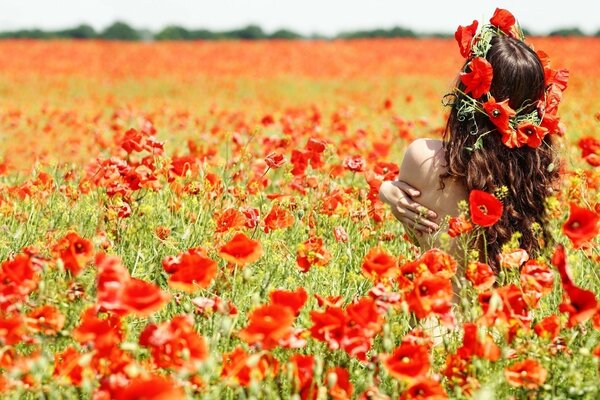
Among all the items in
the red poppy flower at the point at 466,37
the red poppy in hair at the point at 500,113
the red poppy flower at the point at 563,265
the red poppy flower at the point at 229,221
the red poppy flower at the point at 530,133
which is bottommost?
the red poppy flower at the point at 229,221

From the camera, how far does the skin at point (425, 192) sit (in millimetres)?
3031

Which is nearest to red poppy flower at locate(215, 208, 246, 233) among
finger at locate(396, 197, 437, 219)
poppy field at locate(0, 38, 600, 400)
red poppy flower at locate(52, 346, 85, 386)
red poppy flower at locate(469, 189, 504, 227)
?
poppy field at locate(0, 38, 600, 400)

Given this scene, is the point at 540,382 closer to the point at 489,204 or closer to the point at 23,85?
the point at 489,204

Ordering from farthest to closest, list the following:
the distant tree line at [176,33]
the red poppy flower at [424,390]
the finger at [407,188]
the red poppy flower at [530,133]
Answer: the distant tree line at [176,33], the finger at [407,188], the red poppy flower at [530,133], the red poppy flower at [424,390]

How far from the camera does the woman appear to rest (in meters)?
2.94

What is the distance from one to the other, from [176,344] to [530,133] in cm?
167

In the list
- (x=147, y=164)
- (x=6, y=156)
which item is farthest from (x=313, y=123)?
(x=147, y=164)

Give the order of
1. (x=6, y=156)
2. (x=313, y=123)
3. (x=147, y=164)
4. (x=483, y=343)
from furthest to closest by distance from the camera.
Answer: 1. (x=313, y=123)
2. (x=6, y=156)
3. (x=147, y=164)
4. (x=483, y=343)

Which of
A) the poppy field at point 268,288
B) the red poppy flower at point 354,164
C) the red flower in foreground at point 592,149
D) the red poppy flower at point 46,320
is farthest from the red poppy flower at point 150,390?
the red flower in foreground at point 592,149

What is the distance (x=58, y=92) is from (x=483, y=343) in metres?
12.6

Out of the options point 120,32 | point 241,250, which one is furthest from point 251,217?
point 120,32

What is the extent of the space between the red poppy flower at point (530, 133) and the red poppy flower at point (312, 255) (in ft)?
3.06

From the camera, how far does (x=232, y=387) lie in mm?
2070

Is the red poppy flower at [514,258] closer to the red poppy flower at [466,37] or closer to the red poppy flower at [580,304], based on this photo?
the red poppy flower at [580,304]
